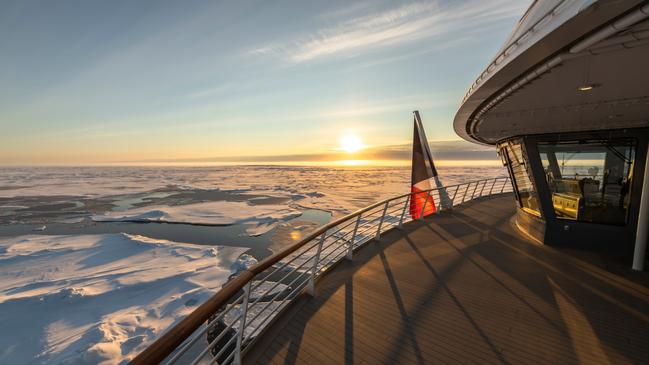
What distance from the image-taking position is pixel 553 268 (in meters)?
6.12

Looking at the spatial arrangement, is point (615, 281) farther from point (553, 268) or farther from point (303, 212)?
point (303, 212)

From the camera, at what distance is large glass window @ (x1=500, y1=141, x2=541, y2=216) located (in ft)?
27.3

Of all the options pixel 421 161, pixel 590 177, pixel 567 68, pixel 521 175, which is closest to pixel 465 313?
pixel 567 68

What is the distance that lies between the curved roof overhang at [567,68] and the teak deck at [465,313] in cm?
327

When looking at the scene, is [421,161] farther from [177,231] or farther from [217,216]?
[217,216]

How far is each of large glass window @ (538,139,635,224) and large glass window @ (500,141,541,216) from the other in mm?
553

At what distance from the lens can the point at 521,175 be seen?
892cm

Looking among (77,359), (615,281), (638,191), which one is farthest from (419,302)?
(77,359)

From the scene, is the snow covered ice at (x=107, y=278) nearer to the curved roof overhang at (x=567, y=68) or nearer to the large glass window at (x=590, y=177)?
the curved roof overhang at (x=567, y=68)

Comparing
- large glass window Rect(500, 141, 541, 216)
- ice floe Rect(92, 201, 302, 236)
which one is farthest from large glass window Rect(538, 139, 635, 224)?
ice floe Rect(92, 201, 302, 236)

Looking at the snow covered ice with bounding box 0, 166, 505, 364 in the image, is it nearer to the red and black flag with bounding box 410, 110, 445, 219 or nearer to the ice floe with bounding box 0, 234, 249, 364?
the ice floe with bounding box 0, 234, 249, 364

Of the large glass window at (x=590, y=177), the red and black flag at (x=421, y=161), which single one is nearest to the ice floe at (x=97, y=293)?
the red and black flag at (x=421, y=161)

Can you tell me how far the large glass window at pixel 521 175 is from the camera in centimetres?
834

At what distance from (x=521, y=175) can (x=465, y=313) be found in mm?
6705
